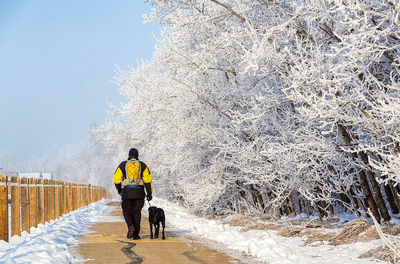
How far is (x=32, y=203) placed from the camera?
12.3 metres

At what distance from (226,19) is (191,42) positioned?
53.6 inches

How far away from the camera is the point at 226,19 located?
12.5 m

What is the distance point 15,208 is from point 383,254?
7.73 metres

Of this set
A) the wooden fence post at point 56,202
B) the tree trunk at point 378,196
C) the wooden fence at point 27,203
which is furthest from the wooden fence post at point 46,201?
the tree trunk at point 378,196

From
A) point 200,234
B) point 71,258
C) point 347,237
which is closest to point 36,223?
point 200,234

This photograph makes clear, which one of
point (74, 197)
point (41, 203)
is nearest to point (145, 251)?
point (41, 203)

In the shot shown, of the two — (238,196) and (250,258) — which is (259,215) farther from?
(250,258)

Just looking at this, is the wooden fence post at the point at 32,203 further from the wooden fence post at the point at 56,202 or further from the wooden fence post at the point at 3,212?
the wooden fence post at the point at 56,202

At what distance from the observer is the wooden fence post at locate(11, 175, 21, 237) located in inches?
406

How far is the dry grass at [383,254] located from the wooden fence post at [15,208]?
7.32 m

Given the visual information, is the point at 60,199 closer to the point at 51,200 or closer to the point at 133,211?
the point at 51,200

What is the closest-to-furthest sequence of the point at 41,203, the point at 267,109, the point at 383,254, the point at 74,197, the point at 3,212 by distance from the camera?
the point at 383,254 → the point at 3,212 → the point at 267,109 → the point at 41,203 → the point at 74,197

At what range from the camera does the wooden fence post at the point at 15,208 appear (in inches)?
406

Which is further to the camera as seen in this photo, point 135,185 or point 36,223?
point 36,223
